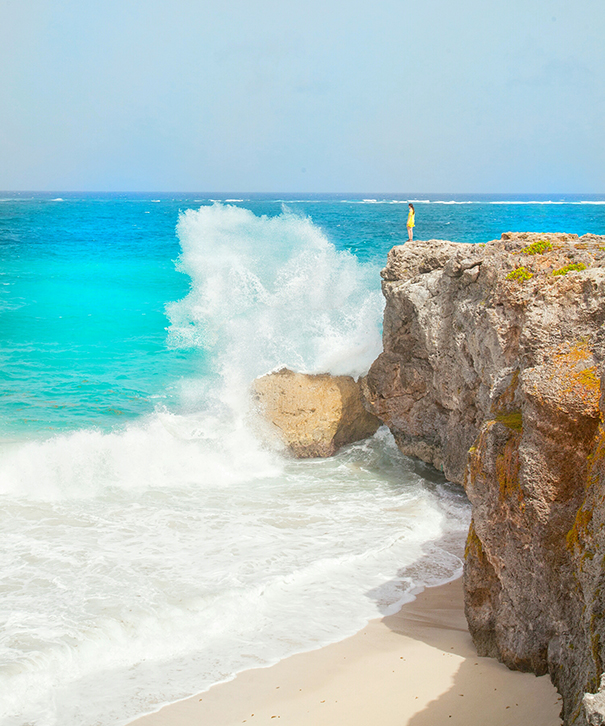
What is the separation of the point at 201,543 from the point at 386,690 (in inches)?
120

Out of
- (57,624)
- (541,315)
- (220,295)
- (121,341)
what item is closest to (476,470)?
(541,315)

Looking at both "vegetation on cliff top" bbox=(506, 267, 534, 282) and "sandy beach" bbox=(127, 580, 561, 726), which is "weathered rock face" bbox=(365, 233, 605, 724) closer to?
"vegetation on cliff top" bbox=(506, 267, 534, 282)

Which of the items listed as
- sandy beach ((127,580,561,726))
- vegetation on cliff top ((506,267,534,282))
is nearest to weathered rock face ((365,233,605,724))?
vegetation on cliff top ((506,267,534,282))

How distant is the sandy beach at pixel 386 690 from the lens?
3.96m

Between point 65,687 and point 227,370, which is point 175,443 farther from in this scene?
point 65,687

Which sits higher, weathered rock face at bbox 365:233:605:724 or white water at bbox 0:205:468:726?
weathered rock face at bbox 365:233:605:724

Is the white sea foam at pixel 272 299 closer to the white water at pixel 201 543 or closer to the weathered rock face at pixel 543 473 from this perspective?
the white water at pixel 201 543

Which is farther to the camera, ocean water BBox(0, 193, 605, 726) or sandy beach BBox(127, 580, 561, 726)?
ocean water BBox(0, 193, 605, 726)

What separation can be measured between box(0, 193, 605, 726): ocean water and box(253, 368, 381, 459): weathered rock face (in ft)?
0.96

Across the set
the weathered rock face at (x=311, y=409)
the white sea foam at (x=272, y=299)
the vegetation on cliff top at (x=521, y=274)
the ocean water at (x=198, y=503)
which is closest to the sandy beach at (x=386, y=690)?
the ocean water at (x=198, y=503)

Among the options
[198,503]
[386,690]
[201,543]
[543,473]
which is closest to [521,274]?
[543,473]

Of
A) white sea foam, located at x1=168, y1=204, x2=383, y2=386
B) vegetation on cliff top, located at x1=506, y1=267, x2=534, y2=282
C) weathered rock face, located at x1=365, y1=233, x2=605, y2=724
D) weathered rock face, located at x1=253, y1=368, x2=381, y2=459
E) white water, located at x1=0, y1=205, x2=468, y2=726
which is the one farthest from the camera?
white sea foam, located at x1=168, y1=204, x2=383, y2=386

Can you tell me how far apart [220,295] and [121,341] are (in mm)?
3629

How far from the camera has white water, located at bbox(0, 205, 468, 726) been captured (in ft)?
16.3
